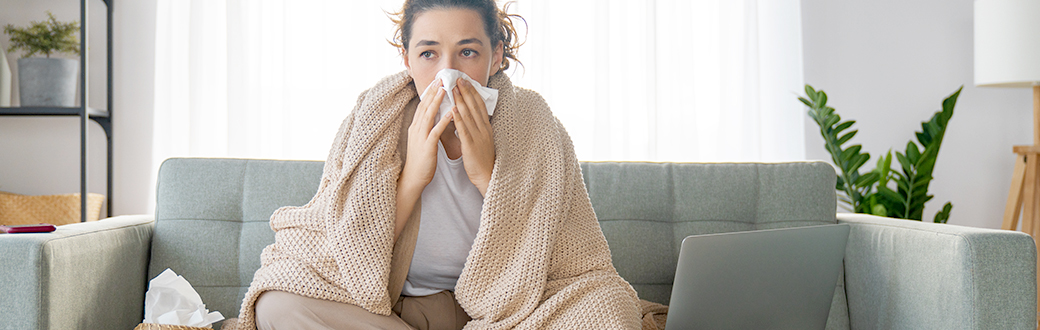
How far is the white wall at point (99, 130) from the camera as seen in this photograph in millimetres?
2207

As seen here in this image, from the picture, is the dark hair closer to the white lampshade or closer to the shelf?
the shelf

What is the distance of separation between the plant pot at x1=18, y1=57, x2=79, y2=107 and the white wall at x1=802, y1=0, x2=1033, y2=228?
8.95ft

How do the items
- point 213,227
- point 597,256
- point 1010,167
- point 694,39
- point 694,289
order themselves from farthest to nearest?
point 1010,167 → point 694,39 → point 213,227 → point 597,256 → point 694,289

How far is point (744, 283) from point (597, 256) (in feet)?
0.90

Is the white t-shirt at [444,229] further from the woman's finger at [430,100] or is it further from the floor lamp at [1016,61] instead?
the floor lamp at [1016,61]

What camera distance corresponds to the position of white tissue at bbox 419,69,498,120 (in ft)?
3.64

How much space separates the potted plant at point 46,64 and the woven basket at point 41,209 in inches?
13.0

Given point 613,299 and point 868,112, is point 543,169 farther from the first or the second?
point 868,112

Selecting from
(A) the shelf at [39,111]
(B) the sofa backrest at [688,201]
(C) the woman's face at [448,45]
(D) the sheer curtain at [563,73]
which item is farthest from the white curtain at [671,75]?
(A) the shelf at [39,111]

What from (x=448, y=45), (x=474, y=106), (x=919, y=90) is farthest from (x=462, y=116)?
(x=919, y=90)

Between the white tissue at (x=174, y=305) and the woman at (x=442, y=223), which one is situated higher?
the woman at (x=442, y=223)

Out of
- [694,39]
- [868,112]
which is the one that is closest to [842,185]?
[868,112]

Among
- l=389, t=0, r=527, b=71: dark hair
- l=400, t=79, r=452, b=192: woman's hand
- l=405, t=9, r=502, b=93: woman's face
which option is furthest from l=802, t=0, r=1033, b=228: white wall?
l=400, t=79, r=452, b=192: woman's hand

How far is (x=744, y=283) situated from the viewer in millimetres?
1017
